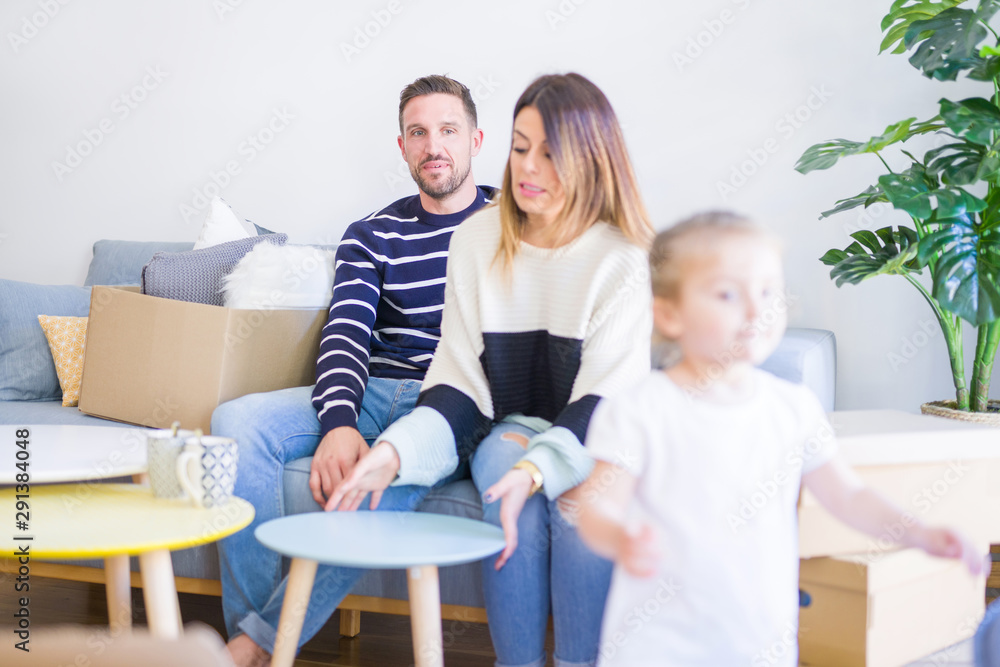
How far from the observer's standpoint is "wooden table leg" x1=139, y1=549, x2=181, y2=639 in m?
0.92

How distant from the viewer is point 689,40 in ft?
6.34

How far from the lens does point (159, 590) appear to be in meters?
0.93

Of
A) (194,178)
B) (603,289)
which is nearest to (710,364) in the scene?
(603,289)

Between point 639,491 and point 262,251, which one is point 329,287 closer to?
point 262,251

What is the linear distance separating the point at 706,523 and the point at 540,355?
1.78 feet

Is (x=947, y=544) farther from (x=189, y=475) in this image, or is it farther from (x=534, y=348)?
(x=189, y=475)

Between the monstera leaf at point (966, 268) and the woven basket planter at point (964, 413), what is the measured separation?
0.20 m

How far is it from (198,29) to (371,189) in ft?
2.52

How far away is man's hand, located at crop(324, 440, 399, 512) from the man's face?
0.76 metres
